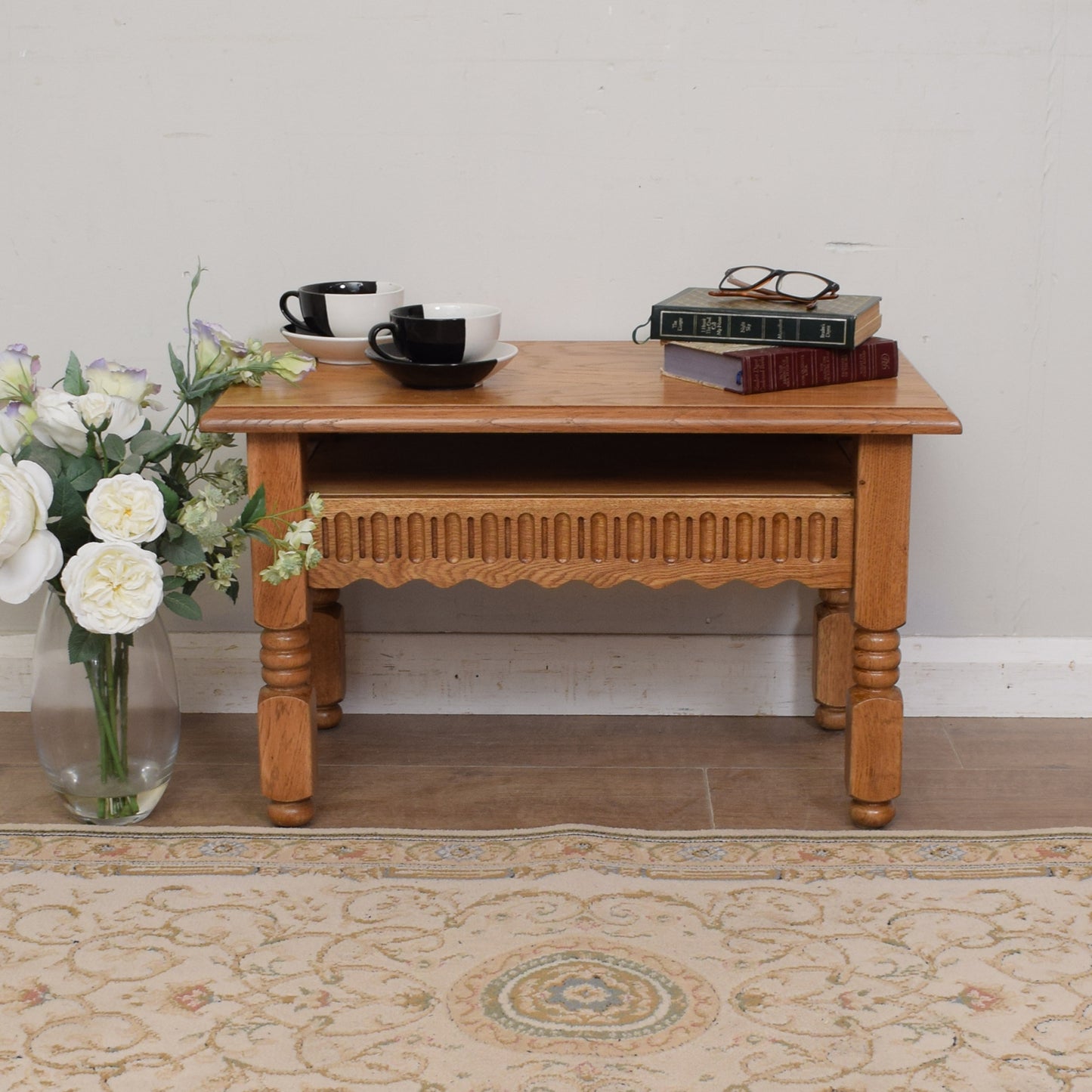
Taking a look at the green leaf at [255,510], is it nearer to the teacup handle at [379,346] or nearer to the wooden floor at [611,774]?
the teacup handle at [379,346]

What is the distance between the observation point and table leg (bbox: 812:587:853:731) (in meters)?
1.85

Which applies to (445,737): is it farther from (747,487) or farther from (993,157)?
(993,157)

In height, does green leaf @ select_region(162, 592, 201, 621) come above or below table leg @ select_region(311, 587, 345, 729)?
above

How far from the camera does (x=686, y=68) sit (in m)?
1.77

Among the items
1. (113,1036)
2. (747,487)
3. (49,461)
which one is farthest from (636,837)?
(49,461)

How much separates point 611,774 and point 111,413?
78 centimetres

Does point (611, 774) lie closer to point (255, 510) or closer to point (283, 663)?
point (283, 663)

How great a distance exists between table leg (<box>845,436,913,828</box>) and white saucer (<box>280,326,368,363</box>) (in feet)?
2.02

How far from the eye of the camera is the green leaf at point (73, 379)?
4.75 ft

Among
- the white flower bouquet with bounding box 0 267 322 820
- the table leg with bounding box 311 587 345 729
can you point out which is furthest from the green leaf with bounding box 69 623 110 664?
the table leg with bounding box 311 587 345 729

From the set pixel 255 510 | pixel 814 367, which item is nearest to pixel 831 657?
pixel 814 367

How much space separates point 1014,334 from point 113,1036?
4.62 ft

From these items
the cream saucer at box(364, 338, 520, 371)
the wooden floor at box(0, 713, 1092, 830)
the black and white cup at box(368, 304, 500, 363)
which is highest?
the black and white cup at box(368, 304, 500, 363)

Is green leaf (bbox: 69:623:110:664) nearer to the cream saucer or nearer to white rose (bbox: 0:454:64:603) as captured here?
white rose (bbox: 0:454:64:603)
